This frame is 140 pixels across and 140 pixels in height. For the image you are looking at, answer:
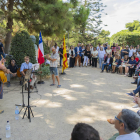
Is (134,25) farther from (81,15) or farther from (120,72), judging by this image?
(81,15)

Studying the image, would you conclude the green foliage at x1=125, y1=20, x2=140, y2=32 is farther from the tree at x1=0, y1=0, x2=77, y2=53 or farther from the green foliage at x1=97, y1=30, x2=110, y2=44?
the tree at x1=0, y1=0, x2=77, y2=53

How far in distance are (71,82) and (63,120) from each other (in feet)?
13.5

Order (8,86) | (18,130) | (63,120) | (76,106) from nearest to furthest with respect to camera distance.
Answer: (18,130)
(63,120)
(76,106)
(8,86)

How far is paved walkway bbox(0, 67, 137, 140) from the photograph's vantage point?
147 inches

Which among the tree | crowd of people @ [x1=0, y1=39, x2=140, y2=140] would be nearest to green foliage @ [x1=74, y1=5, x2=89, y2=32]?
the tree

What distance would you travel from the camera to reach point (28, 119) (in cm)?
427

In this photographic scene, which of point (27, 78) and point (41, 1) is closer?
point (27, 78)

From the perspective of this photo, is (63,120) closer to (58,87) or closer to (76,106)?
(76,106)

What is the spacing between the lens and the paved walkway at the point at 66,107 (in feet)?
12.2

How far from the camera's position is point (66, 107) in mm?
5113


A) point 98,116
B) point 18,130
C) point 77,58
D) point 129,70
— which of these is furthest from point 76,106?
point 77,58

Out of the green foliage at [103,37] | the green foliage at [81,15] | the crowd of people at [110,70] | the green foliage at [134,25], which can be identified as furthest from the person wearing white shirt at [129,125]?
the green foliage at [134,25]

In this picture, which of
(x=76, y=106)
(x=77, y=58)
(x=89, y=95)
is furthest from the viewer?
(x=77, y=58)

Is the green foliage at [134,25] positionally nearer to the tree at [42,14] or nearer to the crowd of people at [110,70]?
the crowd of people at [110,70]
